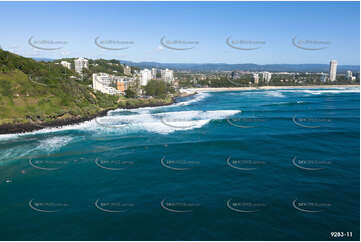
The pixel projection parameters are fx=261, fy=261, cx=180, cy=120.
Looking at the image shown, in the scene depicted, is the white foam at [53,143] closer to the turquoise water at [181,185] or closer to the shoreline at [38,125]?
the turquoise water at [181,185]

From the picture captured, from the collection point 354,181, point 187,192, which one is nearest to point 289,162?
point 354,181

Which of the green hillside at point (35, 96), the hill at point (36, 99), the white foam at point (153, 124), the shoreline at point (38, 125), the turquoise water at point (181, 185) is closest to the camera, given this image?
the turquoise water at point (181, 185)

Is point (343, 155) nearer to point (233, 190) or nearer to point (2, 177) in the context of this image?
point (233, 190)

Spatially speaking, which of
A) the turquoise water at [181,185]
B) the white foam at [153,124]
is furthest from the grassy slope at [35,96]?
the turquoise water at [181,185]

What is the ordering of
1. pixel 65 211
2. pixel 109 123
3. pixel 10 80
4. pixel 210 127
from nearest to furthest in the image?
pixel 65 211
pixel 210 127
pixel 109 123
pixel 10 80

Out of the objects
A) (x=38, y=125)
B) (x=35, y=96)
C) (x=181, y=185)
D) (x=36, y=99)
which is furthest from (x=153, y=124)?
(x=35, y=96)

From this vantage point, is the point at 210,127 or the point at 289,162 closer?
the point at 289,162

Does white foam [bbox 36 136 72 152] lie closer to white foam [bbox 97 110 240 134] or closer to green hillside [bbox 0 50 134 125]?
white foam [bbox 97 110 240 134]

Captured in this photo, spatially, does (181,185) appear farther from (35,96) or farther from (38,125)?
(35,96)

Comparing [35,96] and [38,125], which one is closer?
[38,125]
